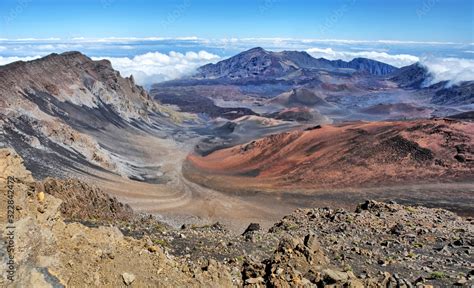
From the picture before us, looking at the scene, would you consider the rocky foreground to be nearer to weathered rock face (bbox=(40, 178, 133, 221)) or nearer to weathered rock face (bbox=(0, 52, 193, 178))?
weathered rock face (bbox=(40, 178, 133, 221))

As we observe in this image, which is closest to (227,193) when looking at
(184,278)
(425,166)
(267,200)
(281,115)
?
(267,200)

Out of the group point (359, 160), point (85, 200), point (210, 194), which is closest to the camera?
point (85, 200)

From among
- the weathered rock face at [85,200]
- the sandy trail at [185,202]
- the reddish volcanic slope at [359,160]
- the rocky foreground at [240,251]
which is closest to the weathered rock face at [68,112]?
the sandy trail at [185,202]

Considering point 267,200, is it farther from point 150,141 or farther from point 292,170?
point 150,141

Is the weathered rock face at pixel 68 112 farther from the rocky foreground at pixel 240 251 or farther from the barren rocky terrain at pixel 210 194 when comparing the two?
the rocky foreground at pixel 240 251

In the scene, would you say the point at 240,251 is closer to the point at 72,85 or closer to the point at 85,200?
the point at 85,200

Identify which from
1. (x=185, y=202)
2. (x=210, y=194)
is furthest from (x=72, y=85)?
(x=185, y=202)

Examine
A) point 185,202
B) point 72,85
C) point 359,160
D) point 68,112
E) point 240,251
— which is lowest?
point 185,202
